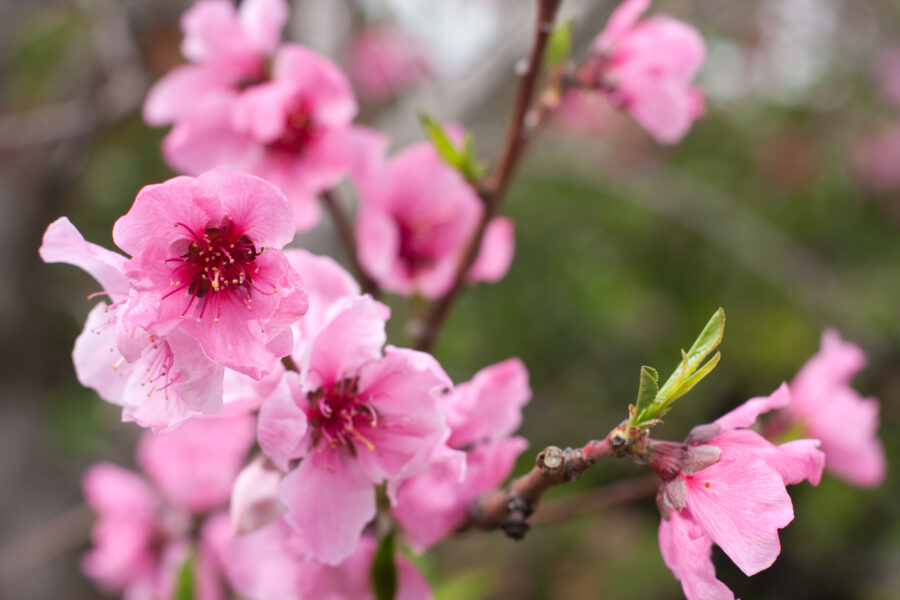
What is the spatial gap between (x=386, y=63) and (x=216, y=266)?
3240 millimetres

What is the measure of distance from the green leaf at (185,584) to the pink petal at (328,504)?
1.37 feet

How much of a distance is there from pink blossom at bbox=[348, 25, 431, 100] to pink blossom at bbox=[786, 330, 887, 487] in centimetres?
288

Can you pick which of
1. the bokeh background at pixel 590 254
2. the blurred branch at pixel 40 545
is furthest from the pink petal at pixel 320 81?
the blurred branch at pixel 40 545

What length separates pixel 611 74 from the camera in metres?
0.80

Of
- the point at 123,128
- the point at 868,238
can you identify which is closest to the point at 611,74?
the point at 123,128

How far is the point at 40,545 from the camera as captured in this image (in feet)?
5.93

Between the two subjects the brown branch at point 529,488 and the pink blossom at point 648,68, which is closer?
the brown branch at point 529,488

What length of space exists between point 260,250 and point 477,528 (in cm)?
31

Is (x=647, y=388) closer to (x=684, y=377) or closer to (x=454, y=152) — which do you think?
(x=684, y=377)

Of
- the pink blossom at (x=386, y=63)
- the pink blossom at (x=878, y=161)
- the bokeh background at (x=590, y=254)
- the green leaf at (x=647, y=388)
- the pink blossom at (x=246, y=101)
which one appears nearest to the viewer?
the green leaf at (x=647, y=388)

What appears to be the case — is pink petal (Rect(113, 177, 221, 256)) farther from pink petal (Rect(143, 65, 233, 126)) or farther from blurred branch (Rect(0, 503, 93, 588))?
blurred branch (Rect(0, 503, 93, 588))

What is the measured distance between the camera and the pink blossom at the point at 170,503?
3.28ft

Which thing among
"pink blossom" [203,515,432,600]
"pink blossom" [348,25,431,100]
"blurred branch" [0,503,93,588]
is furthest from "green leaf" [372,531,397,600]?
"pink blossom" [348,25,431,100]

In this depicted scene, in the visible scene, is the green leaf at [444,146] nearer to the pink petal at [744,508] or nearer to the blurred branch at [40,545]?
the pink petal at [744,508]
